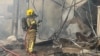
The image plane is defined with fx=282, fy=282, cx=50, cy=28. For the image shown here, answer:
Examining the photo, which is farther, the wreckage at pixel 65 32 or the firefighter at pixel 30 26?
the wreckage at pixel 65 32

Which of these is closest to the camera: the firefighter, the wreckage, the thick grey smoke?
the firefighter

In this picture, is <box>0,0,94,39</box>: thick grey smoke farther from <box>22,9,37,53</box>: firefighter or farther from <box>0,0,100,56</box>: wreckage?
<box>22,9,37,53</box>: firefighter

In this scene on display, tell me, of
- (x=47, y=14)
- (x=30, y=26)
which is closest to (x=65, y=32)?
(x=47, y=14)

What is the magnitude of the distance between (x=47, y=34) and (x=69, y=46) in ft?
17.8

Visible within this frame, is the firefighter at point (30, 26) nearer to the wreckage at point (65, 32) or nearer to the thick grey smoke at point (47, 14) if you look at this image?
the wreckage at point (65, 32)

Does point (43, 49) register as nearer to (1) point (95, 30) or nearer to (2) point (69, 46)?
(2) point (69, 46)

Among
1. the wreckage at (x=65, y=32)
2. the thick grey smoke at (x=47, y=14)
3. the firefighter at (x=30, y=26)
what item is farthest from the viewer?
the thick grey smoke at (x=47, y=14)

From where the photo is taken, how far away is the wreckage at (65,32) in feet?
42.9

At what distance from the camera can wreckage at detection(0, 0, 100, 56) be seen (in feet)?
42.9

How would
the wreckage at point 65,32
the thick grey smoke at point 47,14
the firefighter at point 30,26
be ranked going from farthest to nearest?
the thick grey smoke at point 47,14
the wreckage at point 65,32
the firefighter at point 30,26

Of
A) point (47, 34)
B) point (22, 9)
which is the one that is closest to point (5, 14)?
point (22, 9)

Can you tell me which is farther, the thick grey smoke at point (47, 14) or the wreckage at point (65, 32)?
the thick grey smoke at point (47, 14)

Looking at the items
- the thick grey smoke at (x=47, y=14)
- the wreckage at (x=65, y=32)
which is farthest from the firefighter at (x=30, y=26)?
the thick grey smoke at (x=47, y=14)

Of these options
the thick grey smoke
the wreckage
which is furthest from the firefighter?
the thick grey smoke
